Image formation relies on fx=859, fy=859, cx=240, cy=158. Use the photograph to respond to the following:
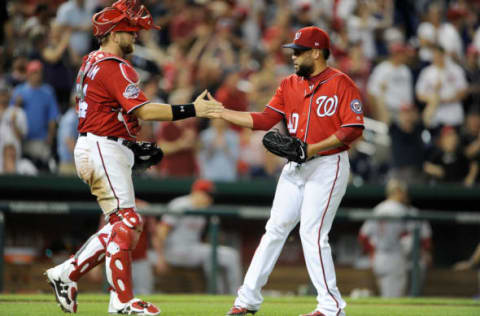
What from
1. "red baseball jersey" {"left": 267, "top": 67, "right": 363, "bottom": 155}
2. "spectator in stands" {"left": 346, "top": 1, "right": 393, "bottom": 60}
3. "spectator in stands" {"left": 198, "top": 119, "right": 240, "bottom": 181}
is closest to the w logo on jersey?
"red baseball jersey" {"left": 267, "top": 67, "right": 363, "bottom": 155}

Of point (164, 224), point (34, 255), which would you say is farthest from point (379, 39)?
point (34, 255)

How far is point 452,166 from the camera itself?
11172mm

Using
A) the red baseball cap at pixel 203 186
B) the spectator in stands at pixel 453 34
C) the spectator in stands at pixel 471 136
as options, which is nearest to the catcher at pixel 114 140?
the red baseball cap at pixel 203 186

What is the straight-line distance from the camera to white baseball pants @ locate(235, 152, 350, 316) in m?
5.79

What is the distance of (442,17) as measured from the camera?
1380cm

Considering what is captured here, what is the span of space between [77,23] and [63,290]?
6.45 m

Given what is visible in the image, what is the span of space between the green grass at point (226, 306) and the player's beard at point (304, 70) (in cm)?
184

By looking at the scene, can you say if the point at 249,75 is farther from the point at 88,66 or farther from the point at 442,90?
Result: the point at 88,66

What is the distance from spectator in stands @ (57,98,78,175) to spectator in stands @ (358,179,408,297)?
3.51 meters

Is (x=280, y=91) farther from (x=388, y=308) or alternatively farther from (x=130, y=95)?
(x=388, y=308)

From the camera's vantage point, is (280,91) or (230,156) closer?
(280,91)

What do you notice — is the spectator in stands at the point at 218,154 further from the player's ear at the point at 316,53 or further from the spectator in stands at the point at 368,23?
the player's ear at the point at 316,53

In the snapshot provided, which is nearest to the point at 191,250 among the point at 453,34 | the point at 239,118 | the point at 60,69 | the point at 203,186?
the point at 203,186

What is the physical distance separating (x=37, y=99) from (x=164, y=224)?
7.20ft
